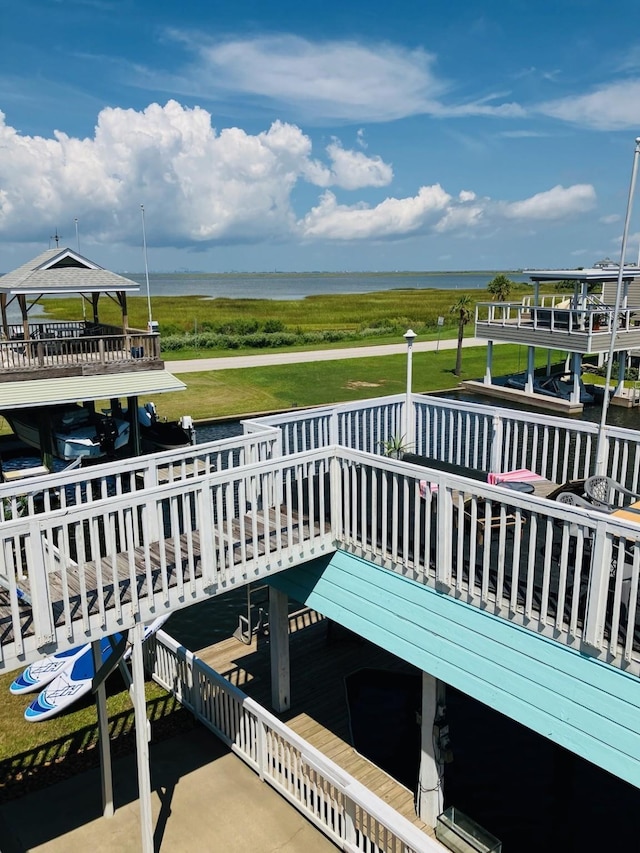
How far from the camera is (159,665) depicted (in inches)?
394

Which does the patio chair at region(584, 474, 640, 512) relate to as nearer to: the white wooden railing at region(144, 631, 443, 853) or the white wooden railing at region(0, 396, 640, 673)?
the white wooden railing at region(0, 396, 640, 673)

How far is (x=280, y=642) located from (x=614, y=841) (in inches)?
171

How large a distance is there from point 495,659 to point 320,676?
189 inches

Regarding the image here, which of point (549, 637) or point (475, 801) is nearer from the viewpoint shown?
point (549, 637)

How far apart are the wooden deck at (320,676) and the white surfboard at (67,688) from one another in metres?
1.46

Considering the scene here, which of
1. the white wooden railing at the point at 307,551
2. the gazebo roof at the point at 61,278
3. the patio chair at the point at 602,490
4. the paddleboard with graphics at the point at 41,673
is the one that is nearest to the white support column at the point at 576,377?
the gazebo roof at the point at 61,278

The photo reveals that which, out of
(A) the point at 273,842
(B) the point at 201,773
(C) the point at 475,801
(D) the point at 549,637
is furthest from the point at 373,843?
(D) the point at 549,637

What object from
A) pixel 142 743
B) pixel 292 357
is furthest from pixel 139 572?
pixel 292 357

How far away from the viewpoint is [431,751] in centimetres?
696

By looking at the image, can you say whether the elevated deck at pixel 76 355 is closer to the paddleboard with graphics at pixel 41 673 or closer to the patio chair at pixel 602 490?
the paddleboard with graphics at pixel 41 673

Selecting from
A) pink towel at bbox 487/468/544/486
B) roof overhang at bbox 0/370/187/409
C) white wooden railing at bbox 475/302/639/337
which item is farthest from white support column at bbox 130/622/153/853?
white wooden railing at bbox 475/302/639/337

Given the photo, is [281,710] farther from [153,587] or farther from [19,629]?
[19,629]

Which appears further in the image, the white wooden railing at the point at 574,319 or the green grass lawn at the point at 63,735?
the white wooden railing at the point at 574,319

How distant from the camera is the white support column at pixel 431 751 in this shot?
6.89m
